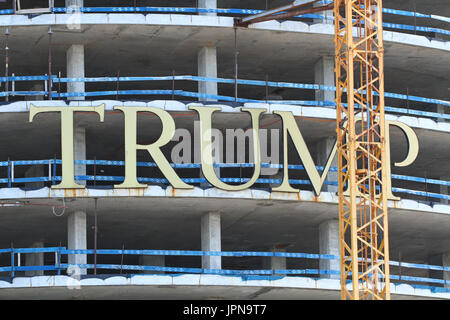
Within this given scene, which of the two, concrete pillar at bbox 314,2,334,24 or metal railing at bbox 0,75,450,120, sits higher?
concrete pillar at bbox 314,2,334,24

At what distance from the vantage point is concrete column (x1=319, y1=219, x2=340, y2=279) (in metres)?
39.9

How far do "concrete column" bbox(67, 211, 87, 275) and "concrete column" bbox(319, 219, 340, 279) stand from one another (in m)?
7.62

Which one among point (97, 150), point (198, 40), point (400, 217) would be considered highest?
→ point (198, 40)

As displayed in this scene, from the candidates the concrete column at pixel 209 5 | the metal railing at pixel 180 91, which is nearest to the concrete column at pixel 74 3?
the metal railing at pixel 180 91

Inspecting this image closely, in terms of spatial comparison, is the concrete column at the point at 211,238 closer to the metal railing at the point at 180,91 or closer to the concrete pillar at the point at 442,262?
the metal railing at the point at 180,91

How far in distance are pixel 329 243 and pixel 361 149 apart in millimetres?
3336

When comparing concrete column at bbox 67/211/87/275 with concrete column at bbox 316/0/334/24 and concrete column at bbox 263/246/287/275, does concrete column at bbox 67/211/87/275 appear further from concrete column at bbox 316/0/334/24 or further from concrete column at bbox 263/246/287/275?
concrete column at bbox 316/0/334/24

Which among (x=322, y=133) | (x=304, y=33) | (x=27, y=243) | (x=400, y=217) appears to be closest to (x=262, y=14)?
(x=304, y=33)

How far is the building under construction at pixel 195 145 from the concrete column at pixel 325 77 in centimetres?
5

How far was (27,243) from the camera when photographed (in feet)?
147

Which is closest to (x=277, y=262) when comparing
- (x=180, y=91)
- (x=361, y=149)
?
(x=361, y=149)

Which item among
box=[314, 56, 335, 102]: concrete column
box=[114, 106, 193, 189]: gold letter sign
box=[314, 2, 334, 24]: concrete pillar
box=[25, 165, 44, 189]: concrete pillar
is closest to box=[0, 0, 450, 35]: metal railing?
box=[314, 2, 334, 24]: concrete pillar

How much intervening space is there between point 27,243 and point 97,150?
4.13 meters
